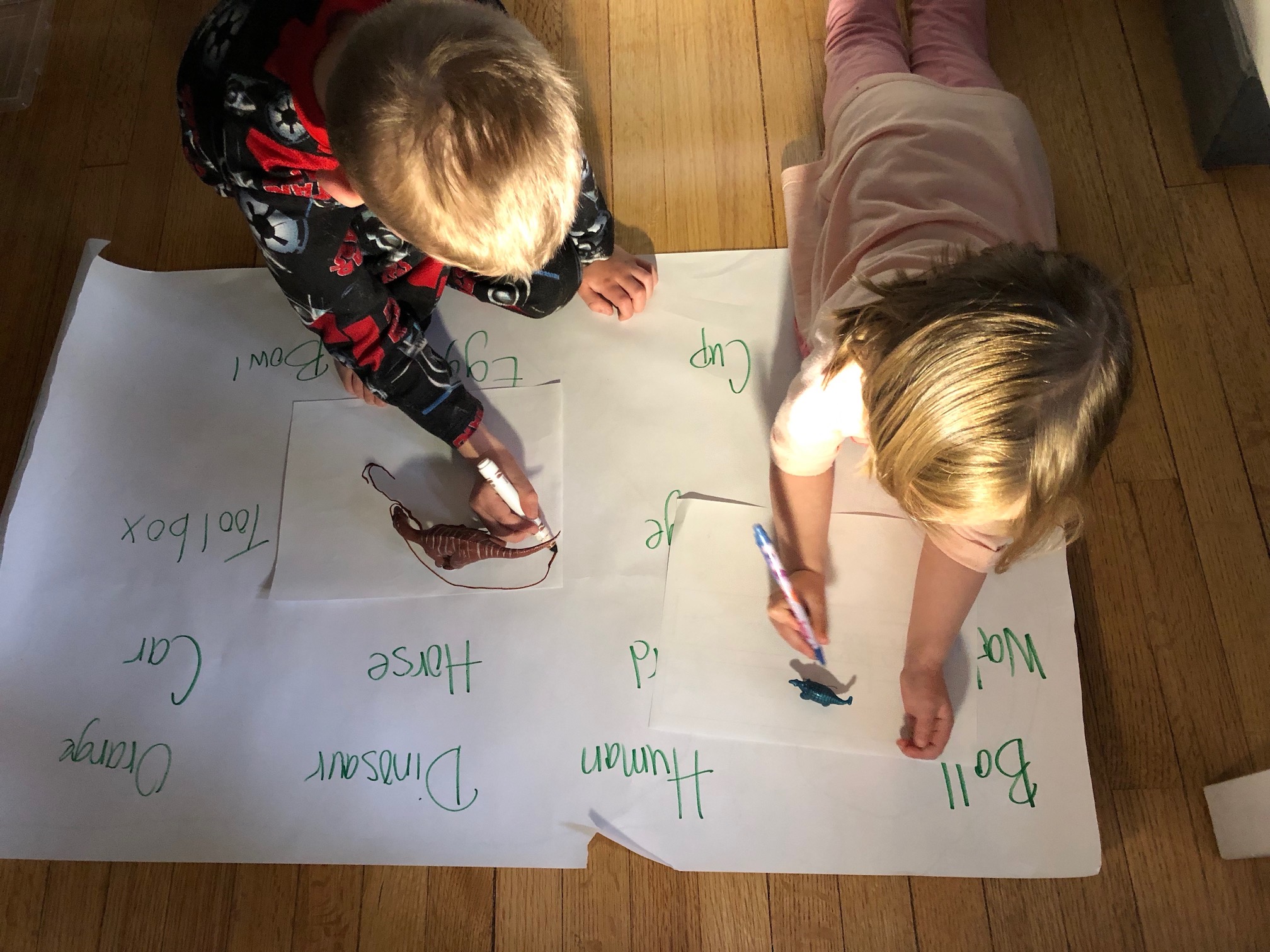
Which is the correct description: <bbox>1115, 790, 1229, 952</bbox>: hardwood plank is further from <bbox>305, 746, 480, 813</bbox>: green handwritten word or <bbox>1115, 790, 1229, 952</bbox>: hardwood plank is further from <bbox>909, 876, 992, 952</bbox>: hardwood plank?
<bbox>305, 746, 480, 813</bbox>: green handwritten word

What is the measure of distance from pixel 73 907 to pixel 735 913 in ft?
1.83

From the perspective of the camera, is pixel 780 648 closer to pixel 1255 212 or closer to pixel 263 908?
pixel 263 908

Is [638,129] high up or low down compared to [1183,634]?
up

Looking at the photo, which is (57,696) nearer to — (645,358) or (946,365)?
(645,358)

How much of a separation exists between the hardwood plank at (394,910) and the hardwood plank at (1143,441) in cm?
69

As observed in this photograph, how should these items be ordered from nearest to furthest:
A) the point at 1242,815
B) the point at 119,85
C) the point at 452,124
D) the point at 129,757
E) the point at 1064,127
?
the point at 452,124 → the point at 1242,815 → the point at 129,757 → the point at 1064,127 → the point at 119,85

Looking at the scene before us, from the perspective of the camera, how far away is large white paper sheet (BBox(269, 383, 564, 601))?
713 millimetres

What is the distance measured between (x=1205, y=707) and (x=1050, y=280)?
16.6 inches

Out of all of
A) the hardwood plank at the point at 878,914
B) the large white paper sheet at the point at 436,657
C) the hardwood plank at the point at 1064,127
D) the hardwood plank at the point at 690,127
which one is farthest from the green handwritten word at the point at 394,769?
the hardwood plank at the point at 1064,127

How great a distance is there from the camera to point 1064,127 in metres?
0.81

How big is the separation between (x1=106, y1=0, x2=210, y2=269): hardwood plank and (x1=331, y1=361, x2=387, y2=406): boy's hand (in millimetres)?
273

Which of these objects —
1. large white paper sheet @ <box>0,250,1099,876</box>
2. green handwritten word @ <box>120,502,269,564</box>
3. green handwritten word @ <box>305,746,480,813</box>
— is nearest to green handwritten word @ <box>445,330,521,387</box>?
large white paper sheet @ <box>0,250,1099,876</box>

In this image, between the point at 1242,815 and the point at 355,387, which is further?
the point at 355,387

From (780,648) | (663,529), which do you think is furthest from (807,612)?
(663,529)
